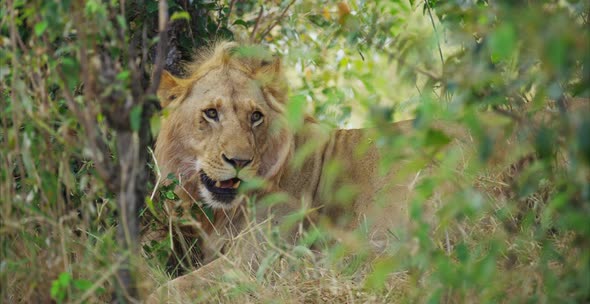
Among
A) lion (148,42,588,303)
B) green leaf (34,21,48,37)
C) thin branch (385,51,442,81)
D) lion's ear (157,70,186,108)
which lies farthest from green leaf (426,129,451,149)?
lion's ear (157,70,186,108)

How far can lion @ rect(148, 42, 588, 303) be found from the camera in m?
4.26

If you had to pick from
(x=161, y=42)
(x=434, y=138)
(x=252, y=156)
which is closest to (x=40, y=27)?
(x=161, y=42)

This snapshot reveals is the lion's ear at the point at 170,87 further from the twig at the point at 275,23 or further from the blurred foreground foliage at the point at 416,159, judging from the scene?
the twig at the point at 275,23

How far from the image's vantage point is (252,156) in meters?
4.20

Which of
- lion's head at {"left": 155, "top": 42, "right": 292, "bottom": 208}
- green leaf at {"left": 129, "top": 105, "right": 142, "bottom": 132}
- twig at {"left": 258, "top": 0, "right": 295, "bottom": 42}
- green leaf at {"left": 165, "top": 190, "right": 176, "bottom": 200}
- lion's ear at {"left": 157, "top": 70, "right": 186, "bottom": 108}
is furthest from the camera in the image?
twig at {"left": 258, "top": 0, "right": 295, "bottom": 42}

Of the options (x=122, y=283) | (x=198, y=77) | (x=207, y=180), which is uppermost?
(x=122, y=283)

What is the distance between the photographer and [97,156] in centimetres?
251

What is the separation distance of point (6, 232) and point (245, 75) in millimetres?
1982

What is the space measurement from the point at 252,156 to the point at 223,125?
26 centimetres

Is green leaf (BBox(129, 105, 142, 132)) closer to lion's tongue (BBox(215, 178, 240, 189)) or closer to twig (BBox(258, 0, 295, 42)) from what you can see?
lion's tongue (BBox(215, 178, 240, 189))

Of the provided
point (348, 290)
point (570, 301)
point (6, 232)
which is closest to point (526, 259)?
point (348, 290)

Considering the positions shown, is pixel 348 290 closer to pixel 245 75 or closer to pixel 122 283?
pixel 122 283

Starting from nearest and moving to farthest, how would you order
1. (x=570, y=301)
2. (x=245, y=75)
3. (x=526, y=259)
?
(x=570, y=301) < (x=526, y=259) < (x=245, y=75)

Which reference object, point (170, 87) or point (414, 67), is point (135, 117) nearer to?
point (414, 67)
